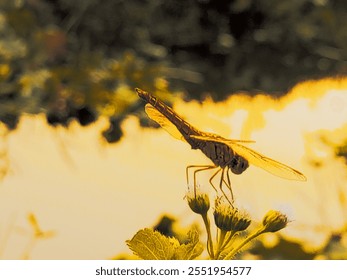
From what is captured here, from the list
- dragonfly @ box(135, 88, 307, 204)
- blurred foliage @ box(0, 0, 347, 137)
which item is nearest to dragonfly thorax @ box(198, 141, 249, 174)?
dragonfly @ box(135, 88, 307, 204)

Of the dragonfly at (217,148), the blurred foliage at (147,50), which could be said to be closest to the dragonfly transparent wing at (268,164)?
the dragonfly at (217,148)

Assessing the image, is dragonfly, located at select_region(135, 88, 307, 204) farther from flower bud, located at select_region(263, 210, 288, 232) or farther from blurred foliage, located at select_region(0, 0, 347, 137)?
blurred foliage, located at select_region(0, 0, 347, 137)

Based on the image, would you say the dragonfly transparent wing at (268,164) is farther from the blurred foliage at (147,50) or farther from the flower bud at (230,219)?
the blurred foliage at (147,50)

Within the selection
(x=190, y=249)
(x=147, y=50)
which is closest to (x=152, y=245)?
(x=190, y=249)

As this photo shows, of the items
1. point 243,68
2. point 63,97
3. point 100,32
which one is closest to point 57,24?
point 100,32

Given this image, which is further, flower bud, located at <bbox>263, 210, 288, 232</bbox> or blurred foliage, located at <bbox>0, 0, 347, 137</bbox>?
blurred foliage, located at <bbox>0, 0, 347, 137</bbox>

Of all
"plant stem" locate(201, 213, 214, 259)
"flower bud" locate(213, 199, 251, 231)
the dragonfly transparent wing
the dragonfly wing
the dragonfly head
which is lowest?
"plant stem" locate(201, 213, 214, 259)

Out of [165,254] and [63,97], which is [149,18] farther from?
[165,254]

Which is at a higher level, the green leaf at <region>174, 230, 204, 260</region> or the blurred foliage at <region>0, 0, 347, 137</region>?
the blurred foliage at <region>0, 0, 347, 137</region>
